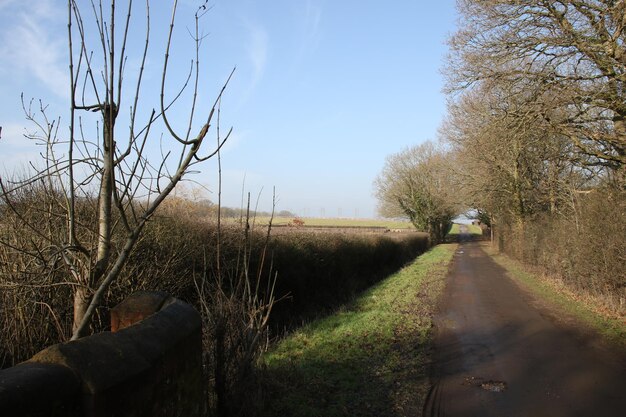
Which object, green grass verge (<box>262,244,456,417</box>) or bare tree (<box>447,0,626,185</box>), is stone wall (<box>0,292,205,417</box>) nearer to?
green grass verge (<box>262,244,456,417</box>)

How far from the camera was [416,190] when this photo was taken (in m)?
52.5

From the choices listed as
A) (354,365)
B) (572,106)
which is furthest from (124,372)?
(572,106)

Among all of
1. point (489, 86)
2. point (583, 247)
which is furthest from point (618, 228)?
point (489, 86)

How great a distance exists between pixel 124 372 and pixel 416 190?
5200cm

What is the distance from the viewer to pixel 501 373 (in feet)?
21.1

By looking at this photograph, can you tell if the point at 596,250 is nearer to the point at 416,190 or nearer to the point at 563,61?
the point at 563,61

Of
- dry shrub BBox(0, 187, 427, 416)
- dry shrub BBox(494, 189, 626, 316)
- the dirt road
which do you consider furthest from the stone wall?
dry shrub BBox(494, 189, 626, 316)

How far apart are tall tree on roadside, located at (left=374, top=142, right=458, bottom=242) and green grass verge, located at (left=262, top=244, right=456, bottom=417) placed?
137 feet

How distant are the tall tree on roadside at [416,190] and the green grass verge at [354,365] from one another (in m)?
41.7

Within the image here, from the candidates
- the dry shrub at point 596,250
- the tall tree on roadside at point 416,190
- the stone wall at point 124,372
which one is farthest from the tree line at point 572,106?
the tall tree on roadside at point 416,190

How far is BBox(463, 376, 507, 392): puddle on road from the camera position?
19.1 ft

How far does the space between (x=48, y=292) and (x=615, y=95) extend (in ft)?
45.2

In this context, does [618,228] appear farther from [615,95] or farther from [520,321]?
[615,95]

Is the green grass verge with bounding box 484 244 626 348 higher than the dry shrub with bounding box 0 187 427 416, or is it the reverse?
the dry shrub with bounding box 0 187 427 416
